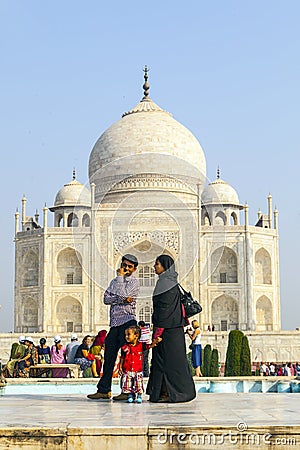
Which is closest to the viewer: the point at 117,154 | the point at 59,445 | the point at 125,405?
the point at 59,445

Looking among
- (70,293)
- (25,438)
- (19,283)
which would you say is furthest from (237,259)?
(25,438)

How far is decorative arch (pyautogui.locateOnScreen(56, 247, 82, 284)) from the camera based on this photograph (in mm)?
28531

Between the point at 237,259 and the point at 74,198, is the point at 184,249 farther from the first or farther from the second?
the point at 74,198

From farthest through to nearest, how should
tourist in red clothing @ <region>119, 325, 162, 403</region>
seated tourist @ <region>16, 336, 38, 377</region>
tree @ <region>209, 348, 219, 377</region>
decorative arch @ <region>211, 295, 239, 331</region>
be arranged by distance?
1. decorative arch @ <region>211, 295, 239, 331</region>
2. tree @ <region>209, 348, 219, 377</region>
3. seated tourist @ <region>16, 336, 38, 377</region>
4. tourist in red clothing @ <region>119, 325, 162, 403</region>

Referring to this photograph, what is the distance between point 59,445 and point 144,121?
27860mm

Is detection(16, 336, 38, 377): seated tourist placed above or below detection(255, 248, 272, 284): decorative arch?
below

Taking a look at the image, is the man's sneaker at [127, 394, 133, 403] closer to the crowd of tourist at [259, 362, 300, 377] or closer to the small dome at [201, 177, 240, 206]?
the crowd of tourist at [259, 362, 300, 377]

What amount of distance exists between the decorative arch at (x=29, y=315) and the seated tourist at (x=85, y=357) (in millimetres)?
17933

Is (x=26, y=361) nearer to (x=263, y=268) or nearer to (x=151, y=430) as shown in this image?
(x=151, y=430)

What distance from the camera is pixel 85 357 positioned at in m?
10.5

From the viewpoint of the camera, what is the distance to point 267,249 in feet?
95.0

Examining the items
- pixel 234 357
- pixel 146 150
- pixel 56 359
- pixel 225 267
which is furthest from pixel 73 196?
pixel 56 359

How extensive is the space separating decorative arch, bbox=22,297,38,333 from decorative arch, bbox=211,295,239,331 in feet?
21.5

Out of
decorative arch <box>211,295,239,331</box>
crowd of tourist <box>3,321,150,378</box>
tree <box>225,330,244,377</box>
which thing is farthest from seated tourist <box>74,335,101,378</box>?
decorative arch <box>211,295,239,331</box>
